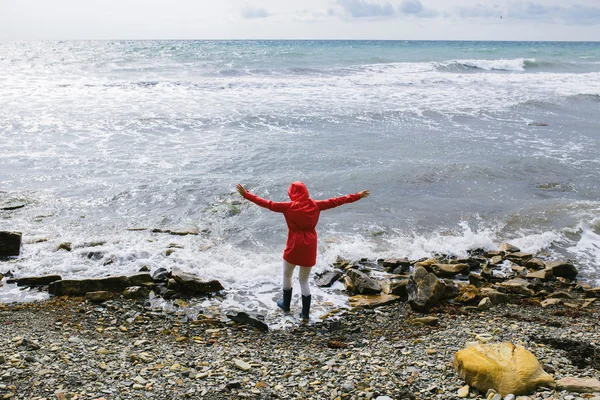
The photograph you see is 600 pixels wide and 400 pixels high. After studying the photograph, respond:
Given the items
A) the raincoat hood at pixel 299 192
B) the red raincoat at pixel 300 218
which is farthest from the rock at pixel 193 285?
the raincoat hood at pixel 299 192

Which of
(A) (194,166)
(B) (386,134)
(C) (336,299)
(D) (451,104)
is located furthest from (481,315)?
(D) (451,104)

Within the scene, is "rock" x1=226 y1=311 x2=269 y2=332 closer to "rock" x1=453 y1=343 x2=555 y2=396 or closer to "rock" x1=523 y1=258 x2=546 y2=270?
"rock" x1=453 y1=343 x2=555 y2=396

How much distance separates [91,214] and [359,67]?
3512 centimetres

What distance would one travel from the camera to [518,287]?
8.16 meters

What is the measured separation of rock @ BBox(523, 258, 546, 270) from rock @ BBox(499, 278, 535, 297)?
98 cm

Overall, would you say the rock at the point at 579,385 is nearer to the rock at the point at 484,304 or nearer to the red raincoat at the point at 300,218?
the rock at the point at 484,304

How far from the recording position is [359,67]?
43.2m

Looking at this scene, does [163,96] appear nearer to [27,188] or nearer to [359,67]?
[27,188]

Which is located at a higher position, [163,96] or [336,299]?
[163,96]

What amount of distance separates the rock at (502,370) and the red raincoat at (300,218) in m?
2.62

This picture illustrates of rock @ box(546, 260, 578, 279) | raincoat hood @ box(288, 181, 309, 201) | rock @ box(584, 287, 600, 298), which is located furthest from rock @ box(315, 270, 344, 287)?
rock @ box(584, 287, 600, 298)

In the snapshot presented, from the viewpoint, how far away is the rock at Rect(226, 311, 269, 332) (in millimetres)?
6883

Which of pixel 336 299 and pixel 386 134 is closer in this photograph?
pixel 336 299

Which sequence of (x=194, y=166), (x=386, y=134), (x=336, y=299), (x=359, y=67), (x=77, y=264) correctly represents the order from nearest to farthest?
(x=336, y=299) → (x=77, y=264) → (x=194, y=166) → (x=386, y=134) → (x=359, y=67)
